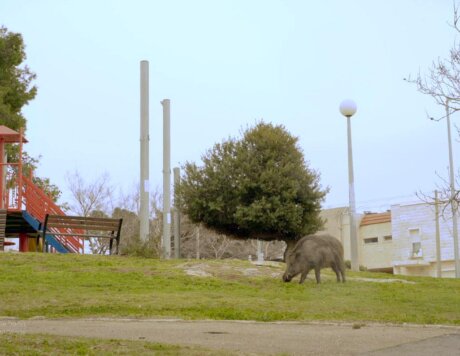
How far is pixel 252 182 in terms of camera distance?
34844 mm

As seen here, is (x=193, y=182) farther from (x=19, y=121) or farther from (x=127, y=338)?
(x=127, y=338)

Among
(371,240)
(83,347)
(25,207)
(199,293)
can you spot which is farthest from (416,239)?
(83,347)

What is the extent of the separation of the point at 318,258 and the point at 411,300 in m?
2.93

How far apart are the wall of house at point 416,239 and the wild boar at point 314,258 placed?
134 feet

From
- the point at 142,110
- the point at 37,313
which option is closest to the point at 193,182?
the point at 142,110

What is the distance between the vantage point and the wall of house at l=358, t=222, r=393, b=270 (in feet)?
213

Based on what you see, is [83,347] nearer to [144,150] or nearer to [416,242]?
[144,150]

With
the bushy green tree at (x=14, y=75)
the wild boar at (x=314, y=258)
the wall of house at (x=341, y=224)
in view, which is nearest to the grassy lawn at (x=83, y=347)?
the wild boar at (x=314, y=258)

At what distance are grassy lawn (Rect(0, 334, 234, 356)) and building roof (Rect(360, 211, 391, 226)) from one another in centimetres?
5718

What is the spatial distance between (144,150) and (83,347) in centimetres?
1853

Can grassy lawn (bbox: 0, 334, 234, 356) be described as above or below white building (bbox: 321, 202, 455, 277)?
below

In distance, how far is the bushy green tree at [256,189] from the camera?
3462 cm

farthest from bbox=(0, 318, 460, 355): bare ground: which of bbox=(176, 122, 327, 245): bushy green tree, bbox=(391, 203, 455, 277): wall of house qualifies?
bbox=(391, 203, 455, 277): wall of house

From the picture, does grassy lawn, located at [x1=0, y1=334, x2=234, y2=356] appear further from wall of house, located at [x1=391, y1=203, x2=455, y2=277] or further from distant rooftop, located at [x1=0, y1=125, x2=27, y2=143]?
wall of house, located at [x1=391, y1=203, x2=455, y2=277]
